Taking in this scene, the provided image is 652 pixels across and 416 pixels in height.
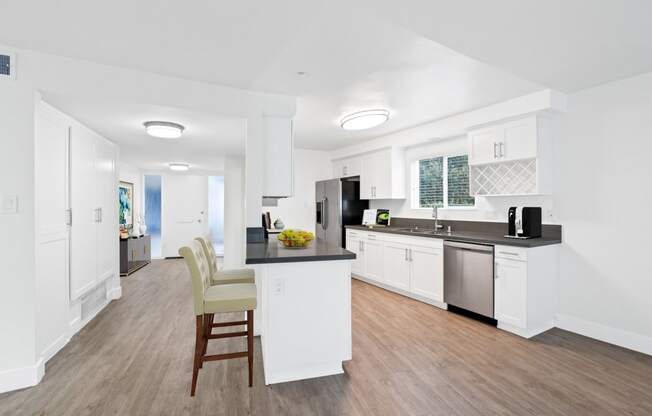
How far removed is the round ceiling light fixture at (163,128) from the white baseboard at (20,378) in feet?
7.15

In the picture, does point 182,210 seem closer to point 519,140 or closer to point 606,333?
point 519,140

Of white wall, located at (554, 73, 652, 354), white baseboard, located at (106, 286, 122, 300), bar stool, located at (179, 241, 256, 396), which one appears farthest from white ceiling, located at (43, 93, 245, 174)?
white wall, located at (554, 73, 652, 354)

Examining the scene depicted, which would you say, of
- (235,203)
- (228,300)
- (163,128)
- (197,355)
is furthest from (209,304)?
(235,203)

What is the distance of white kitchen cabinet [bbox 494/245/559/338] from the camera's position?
10.3 feet

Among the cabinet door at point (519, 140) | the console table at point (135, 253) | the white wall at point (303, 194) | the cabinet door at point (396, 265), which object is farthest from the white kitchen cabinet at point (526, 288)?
the console table at point (135, 253)

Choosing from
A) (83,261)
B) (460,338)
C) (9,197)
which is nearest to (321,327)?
(460,338)

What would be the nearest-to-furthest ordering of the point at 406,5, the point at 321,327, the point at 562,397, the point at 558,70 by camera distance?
the point at 406,5 < the point at 562,397 < the point at 321,327 < the point at 558,70

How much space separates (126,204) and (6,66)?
5215 millimetres

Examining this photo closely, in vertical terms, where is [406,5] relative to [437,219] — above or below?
above

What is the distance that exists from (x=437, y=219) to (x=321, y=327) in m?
2.99

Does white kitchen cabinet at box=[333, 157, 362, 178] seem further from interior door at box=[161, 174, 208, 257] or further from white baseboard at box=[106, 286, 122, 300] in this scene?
white baseboard at box=[106, 286, 122, 300]

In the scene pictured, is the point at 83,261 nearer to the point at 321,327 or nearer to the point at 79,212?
the point at 79,212

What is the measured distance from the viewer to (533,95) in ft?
10.8

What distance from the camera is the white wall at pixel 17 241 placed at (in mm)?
2215
